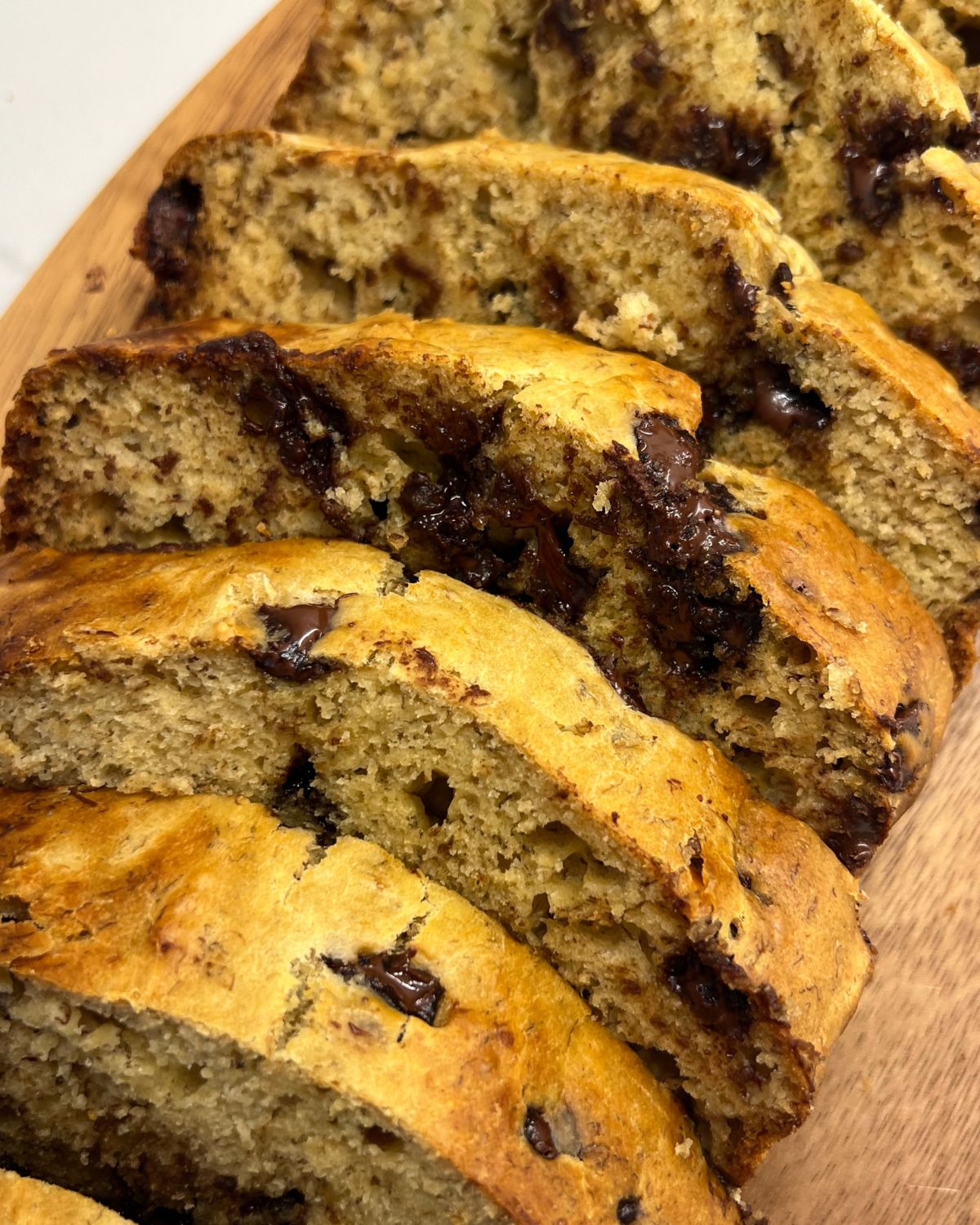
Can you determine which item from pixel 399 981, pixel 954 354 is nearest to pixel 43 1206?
pixel 399 981

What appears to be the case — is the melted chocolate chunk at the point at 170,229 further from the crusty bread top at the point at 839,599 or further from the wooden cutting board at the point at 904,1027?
the crusty bread top at the point at 839,599

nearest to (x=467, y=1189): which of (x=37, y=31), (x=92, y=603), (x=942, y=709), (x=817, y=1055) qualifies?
(x=817, y=1055)

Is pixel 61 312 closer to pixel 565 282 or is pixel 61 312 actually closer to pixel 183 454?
pixel 183 454

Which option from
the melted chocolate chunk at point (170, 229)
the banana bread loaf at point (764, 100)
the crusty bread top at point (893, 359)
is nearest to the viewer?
the crusty bread top at point (893, 359)

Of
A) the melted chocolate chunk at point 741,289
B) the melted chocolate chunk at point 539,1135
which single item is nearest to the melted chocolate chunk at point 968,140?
the melted chocolate chunk at point 741,289

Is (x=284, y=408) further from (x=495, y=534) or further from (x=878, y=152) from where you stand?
(x=878, y=152)

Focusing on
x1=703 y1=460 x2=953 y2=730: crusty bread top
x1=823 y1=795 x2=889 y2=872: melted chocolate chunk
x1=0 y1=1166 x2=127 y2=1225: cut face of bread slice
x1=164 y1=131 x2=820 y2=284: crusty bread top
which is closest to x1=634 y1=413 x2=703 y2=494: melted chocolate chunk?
x1=703 y1=460 x2=953 y2=730: crusty bread top

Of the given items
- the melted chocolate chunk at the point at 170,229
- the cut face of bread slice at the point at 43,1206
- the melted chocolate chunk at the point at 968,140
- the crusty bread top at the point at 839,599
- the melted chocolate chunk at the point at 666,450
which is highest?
the melted chocolate chunk at the point at 170,229
